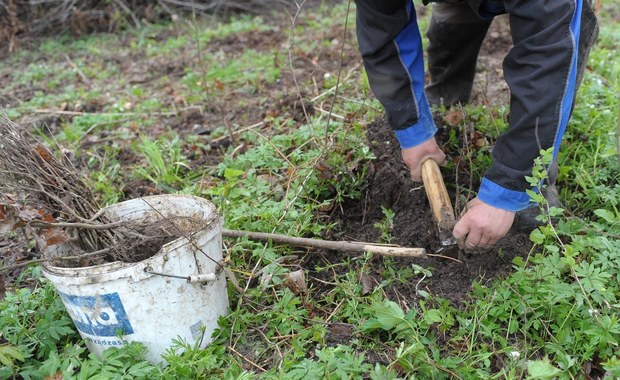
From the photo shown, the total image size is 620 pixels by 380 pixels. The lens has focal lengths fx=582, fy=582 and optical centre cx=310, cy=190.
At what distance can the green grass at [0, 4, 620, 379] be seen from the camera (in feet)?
6.17

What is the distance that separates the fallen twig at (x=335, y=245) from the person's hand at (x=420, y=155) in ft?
1.48

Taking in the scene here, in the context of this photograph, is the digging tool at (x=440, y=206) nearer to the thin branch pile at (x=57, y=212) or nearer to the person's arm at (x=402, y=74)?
the person's arm at (x=402, y=74)

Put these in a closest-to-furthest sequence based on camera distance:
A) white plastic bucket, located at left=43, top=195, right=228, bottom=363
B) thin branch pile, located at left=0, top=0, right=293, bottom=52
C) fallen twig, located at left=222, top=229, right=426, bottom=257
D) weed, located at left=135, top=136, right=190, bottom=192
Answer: white plastic bucket, located at left=43, top=195, right=228, bottom=363 < fallen twig, located at left=222, top=229, right=426, bottom=257 < weed, located at left=135, top=136, right=190, bottom=192 < thin branch pile, located at left=0, top=0, right=293, bottom=52

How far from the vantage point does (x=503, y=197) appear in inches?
80.4

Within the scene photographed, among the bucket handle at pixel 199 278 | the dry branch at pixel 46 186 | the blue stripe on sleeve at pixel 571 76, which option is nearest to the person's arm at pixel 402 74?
the blue stripe on sleeve at pixel 571 76

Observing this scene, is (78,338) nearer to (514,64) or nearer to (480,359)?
(480,359)

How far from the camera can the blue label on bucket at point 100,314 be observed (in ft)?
6.14

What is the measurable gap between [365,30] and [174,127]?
1958 mm

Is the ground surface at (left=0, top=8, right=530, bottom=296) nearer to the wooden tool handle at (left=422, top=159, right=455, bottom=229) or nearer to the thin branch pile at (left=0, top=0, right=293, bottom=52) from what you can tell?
the wooden tool handle at (left=422, top=159, right=455, bottom=229)

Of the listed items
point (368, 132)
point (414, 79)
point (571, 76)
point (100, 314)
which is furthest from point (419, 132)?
point (100, 314)

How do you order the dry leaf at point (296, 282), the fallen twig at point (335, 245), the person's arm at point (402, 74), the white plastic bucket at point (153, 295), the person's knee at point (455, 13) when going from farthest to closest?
1. the person's knee at point (455, 13)
2. the person's arm at point (402, 74)
3. the dry leaf at point (296, 282)
4. the fallen twig at point (335, 245)
5. the white plastic bucket at point (153, 295)

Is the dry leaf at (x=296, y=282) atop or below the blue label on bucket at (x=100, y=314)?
below

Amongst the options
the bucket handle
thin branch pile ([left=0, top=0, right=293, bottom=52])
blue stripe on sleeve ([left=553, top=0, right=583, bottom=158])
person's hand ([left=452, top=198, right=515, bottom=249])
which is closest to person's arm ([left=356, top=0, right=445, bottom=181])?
person's hand ([left=452, top=198, right=515, bottom=249])

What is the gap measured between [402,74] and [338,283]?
0.95m
